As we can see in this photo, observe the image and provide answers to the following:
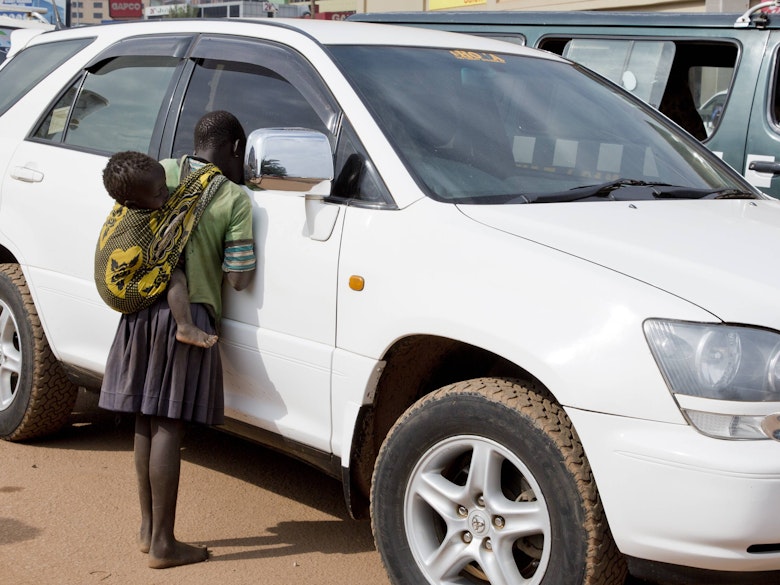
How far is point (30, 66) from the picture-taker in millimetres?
5180

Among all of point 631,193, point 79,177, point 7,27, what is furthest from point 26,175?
point 7,27

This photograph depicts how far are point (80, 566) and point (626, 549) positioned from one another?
6.38 ft

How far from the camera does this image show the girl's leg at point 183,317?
359 cm

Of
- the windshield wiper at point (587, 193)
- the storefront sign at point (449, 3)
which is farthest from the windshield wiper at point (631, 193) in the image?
the storefront sign at point (449, 3)

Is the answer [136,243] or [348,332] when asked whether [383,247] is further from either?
[136,243]

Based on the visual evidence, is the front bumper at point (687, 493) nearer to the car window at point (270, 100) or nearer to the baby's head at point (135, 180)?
the car window at point (270, 100)

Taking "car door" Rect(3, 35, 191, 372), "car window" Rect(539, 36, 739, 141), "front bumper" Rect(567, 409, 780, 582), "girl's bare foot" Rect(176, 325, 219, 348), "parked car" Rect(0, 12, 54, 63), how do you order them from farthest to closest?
"parked car" Rect(0, 12, 54, 63)
"car window" Rect(539, 36, 739, 141)
"car door" Rect(3, 35, 191, 372)
"girl's bare foot" Rect(176, 325, 219, 348)
"front bumper" Rect(567, 409, 780, 582)

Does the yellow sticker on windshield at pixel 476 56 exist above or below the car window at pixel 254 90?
above

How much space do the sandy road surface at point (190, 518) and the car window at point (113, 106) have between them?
1377 millimetres

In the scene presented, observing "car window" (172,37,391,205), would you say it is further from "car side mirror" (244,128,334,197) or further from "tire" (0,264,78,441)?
"tire" (0,264,78,441)

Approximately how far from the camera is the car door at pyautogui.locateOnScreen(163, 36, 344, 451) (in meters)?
3.46

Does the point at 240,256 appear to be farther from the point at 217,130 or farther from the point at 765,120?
the point at 765,120

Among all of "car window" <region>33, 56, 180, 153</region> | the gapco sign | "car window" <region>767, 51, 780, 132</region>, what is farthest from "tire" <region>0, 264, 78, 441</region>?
the gapco sign

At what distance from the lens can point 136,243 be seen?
359 cm
